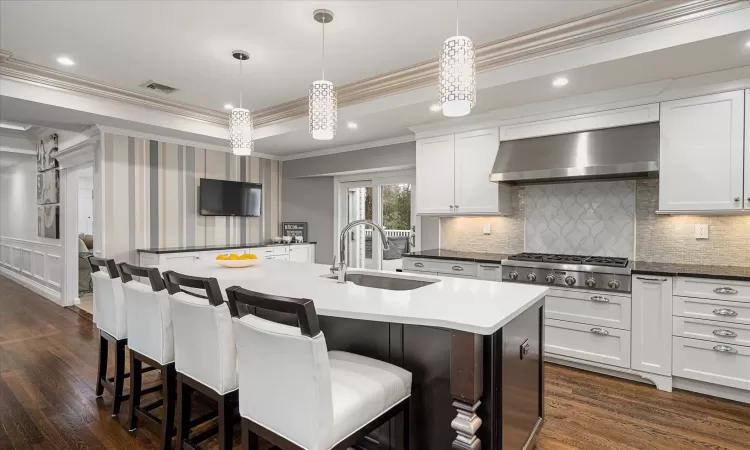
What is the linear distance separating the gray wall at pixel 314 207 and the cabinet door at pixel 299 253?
242 mm

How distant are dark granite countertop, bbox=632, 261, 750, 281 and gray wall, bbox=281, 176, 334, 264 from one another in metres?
4.30

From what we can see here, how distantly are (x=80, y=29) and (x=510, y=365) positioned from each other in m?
3.60

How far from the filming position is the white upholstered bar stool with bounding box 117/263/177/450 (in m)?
2.01

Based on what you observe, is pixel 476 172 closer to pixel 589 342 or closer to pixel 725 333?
pixel 589 342

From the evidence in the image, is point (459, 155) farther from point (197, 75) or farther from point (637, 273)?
point (197, 75)

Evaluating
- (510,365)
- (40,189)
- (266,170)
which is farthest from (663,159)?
(40,189)

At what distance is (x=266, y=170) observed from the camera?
6312 mm

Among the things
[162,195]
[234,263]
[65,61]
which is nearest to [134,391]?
[234,263]

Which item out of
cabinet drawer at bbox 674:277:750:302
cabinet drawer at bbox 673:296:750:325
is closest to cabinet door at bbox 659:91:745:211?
cabinet drawer at bbox 674:277:750:302

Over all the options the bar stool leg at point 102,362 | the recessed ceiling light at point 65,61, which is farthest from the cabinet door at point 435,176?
the recessed ceiling light at point 65,61

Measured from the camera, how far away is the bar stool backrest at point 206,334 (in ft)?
5.40

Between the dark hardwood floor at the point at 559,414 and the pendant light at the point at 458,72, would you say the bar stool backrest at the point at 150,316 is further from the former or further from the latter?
the pendant light at the point at 458,72

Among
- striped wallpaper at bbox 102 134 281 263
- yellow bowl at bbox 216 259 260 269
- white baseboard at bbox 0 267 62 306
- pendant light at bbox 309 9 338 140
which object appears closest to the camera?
pendant light at bbox 309 9 338 140

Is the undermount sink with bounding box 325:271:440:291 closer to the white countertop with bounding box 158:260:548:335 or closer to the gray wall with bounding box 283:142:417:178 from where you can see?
the white countertop with bounding box 158:260:548:335
